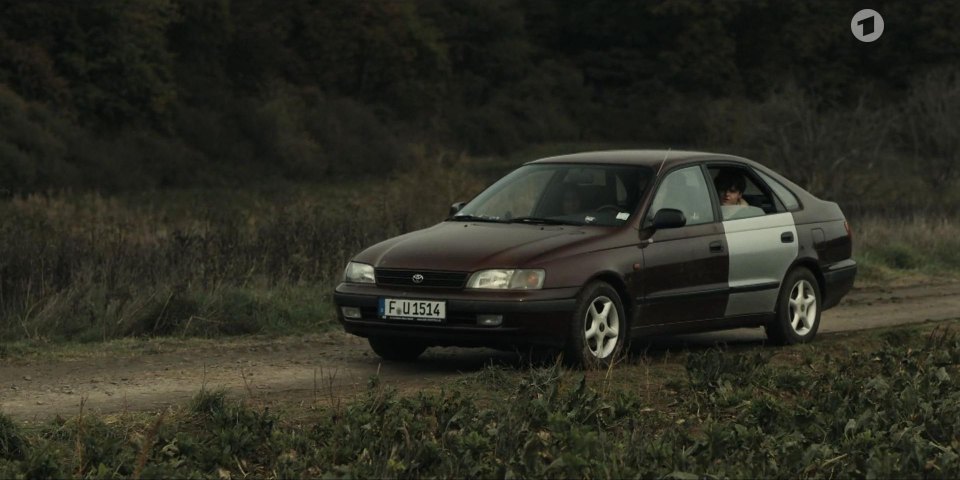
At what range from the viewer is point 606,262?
11.0 m

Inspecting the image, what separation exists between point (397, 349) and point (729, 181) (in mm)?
2947

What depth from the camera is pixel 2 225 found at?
60.7 feet

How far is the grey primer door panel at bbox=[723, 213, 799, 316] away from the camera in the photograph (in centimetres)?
1223

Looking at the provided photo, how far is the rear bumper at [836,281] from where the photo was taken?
13180 mm

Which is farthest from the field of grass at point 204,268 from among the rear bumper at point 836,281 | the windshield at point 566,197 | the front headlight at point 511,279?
the rear bumper at point 836,281

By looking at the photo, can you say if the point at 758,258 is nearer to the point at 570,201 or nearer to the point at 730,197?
the point at 730,197

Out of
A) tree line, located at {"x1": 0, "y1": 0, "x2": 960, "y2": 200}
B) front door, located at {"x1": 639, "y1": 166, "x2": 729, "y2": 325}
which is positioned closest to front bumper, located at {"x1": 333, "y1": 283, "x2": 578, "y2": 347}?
A: front door, located at {"x1": 639, "y1": 166, "x2": 729, "y2": 325}

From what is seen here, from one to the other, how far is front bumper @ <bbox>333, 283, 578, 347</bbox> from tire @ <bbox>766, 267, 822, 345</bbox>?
2483 millimetres

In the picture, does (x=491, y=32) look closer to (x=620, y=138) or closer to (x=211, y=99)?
(x=620, y=138)

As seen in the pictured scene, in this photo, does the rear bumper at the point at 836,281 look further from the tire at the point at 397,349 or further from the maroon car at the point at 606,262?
the tire at the point at 397,349

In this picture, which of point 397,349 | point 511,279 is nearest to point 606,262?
point 511,279

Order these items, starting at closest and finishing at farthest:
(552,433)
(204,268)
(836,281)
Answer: (552,433) → (836,281) → (204,268)

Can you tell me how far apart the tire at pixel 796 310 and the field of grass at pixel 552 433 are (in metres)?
2.45

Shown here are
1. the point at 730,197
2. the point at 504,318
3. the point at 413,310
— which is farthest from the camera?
the point at 730,197
